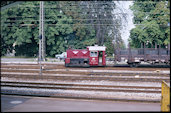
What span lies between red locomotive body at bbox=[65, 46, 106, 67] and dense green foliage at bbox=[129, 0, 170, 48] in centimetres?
804

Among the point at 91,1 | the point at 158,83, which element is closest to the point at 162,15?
the point at 91,1

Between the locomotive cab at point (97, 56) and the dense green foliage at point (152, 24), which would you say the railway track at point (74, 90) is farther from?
the dense green foliage at point (152, 24)

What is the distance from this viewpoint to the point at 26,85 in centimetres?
1320

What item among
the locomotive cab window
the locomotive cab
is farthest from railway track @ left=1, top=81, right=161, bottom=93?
the locomotive cab window

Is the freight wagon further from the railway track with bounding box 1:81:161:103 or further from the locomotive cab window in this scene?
the railway track with bounding box 1:81:161:103

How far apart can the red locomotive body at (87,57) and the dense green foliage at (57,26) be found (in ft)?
35.3

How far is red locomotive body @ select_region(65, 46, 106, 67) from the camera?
23438mm

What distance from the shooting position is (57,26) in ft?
140

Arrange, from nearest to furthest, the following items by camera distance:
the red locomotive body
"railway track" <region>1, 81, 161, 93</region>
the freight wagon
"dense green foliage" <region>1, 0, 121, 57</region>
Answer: "railway track" <region>1, 81, 161, 93</region>
the red locomotive body
the freight wagon
"dense green foliage" <region>1, 0, 121, 57</region>

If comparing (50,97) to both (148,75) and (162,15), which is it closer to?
(148,75)

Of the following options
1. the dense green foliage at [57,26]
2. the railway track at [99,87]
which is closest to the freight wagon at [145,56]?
the dense green foliage at [57,26]

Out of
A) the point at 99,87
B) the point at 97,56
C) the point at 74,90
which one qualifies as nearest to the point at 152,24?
the point at 97,56

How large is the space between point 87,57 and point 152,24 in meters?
11.3

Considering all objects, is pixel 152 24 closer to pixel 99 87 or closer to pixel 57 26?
pixel 99 87
